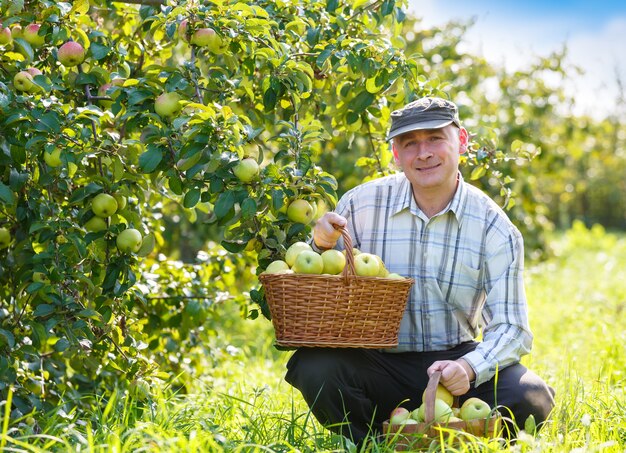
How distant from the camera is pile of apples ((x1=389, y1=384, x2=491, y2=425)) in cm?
222

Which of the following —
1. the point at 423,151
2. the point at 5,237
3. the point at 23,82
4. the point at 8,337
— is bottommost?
the point at 8,337

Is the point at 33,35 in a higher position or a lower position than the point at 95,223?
higher

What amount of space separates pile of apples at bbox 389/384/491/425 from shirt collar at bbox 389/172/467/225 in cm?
63

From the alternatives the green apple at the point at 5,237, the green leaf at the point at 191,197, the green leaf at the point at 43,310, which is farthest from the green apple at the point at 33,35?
the green leaf at the point at 43,310

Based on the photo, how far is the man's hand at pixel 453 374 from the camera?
228 cm

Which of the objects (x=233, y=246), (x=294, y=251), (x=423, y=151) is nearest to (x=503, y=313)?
(x=423, y=151)

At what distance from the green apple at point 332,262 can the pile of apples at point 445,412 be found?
0.43 metres

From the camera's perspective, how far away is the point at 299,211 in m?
2.45

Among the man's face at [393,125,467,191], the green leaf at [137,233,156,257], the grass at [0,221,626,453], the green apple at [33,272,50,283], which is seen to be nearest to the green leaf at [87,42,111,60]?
the green leaf at [137,233,156,257]

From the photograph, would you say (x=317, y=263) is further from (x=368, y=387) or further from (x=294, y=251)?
(x=368, y=387)

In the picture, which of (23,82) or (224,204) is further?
(23,82)

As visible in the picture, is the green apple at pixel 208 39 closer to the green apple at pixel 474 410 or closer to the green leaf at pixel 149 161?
the green leaf at pixel 149 161

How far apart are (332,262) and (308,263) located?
90 millimetres

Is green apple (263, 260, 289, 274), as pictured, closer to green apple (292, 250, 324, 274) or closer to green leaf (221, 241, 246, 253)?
green apple (292, 250, 324, 274)
